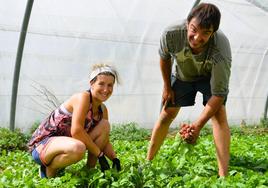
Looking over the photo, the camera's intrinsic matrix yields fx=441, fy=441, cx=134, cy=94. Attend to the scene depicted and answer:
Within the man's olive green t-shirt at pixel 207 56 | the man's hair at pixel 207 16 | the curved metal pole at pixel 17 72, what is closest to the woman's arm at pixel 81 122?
the man's olive green t-shirt at pixel 207 56

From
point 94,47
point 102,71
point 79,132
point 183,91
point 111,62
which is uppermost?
point 94,47

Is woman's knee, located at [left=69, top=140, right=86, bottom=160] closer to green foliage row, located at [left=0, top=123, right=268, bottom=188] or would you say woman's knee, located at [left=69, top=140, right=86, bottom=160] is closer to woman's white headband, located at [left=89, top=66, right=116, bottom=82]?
green foliage row, located at [left=0, top=123, right=268, bottom=188]

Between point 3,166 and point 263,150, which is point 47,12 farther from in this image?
point 263,150

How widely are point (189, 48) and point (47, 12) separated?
3.90 m

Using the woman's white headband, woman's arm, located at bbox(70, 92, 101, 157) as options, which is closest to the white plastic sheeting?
the woman's white headband

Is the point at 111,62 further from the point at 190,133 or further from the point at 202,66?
the point at 190,133

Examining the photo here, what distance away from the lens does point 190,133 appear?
337cm

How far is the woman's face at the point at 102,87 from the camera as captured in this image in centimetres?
336

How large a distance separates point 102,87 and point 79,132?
0.40 metres

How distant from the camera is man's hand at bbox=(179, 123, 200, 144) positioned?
3.34m

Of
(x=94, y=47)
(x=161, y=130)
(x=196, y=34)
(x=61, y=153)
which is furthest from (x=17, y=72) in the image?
(x=196, y=34)

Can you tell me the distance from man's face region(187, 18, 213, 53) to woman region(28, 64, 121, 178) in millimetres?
689

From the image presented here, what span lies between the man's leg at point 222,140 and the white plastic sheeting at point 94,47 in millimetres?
3577

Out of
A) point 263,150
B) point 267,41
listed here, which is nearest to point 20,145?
point 263,150
